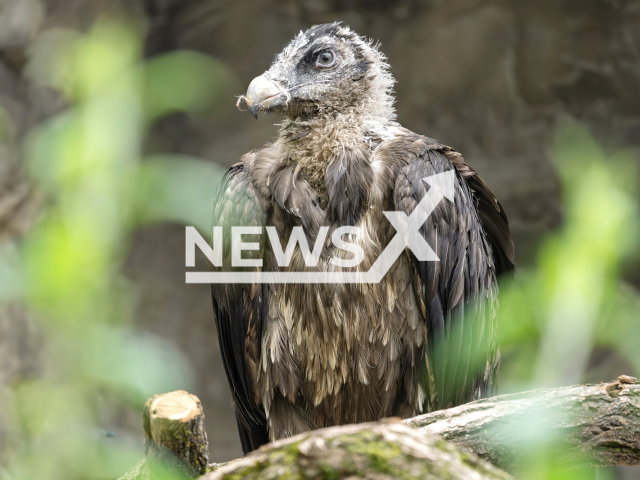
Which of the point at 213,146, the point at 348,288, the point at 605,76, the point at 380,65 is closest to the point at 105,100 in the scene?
the point at 348,288

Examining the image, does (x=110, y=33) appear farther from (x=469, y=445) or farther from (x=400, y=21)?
(x=400, y=21)

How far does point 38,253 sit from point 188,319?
5339mm

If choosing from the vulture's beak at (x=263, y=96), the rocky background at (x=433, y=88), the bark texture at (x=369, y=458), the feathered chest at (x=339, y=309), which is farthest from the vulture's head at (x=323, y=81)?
the rocky background at (x=433, y=88)

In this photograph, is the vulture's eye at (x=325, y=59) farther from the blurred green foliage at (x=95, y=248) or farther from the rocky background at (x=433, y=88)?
the rocky background at (x=433, y=88)

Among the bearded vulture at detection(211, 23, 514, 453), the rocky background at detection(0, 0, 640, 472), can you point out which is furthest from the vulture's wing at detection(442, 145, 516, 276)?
the rocky background at detection(0, 0, 640, 472)

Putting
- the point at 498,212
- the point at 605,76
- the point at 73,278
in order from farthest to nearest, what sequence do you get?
1. the point at 605,76
2. the point at 498,212
3. the point at 73,278

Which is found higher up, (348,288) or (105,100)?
(105,100)

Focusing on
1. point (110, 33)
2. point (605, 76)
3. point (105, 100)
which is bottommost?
point (105, 100)

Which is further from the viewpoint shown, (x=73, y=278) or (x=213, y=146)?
(x=213, y=146)

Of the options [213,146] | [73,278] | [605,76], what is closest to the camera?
[73,278]

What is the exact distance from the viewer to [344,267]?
3170 mm

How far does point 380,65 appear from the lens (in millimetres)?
3727

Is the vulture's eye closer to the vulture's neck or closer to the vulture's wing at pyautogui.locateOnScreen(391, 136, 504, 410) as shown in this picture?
the vulture's neck

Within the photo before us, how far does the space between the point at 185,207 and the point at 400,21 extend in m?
5.18
